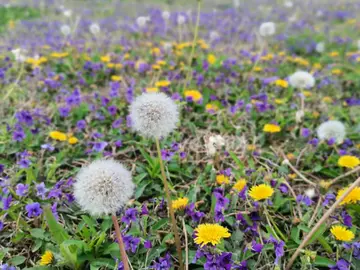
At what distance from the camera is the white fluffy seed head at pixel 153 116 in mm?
1589

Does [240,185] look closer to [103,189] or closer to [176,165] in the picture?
[176,165]

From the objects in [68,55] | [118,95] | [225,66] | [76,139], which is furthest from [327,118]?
[68,55]

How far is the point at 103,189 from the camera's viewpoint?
1387 millimetres

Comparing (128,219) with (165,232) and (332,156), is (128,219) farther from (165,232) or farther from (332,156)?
(332,156)

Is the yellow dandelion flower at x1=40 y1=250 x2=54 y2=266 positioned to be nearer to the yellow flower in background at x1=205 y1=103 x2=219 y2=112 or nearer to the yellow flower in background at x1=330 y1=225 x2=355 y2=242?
the yellow flower in background at x1=330 y1=225 x2=355 y2=242

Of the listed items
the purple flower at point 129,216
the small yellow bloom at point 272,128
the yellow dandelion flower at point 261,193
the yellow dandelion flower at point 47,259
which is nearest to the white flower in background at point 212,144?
the yellow dandelion flower at point 261,193

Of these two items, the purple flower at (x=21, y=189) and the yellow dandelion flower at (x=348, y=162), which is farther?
the yellow dandelion flower at (x=348, y=162)

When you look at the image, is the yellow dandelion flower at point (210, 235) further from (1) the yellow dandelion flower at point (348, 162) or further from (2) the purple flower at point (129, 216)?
(1) the yellow dandelion flower at point (348, 162)

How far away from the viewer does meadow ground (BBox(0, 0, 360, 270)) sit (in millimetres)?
1669

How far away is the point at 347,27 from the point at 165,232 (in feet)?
23.7

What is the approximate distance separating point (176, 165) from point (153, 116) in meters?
0.86

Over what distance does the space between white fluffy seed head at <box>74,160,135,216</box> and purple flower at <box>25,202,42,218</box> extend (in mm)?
517

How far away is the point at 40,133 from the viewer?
270 cm

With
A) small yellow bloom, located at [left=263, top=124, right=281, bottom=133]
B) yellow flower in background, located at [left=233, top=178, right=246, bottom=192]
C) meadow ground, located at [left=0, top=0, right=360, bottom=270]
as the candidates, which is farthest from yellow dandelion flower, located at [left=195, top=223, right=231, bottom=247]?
small yellow bloom, located at [left=263, top=124, right=281, bottom=133]
